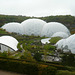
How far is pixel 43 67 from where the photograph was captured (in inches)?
518

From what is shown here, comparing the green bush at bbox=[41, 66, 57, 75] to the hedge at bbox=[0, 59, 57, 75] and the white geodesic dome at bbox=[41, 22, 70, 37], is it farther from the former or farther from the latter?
the white geodesic dome at bbox=[41, 22, 70, 37]

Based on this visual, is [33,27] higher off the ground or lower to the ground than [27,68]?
higher

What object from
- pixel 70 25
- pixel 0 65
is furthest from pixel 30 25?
pixel 0 65

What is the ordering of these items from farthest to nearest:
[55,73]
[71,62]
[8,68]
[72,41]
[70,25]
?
[70,25], [72,41], [71,62], [8,68], [55,73]

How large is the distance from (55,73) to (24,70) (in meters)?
3.41

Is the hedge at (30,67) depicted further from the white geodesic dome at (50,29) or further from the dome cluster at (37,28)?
the dome cluster at (37,28)

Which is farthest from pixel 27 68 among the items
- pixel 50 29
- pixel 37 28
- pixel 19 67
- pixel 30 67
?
pixel 37 28

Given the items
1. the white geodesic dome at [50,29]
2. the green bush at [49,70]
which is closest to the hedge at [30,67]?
the green bush at [49,70]

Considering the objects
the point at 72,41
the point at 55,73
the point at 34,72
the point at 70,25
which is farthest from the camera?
the point at 70,25

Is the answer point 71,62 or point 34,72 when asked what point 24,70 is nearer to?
point 34,72

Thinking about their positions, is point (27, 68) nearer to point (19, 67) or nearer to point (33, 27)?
point (19, 67)

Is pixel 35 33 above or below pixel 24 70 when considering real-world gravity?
above

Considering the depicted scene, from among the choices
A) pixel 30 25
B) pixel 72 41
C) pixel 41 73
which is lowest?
pixel 41 73

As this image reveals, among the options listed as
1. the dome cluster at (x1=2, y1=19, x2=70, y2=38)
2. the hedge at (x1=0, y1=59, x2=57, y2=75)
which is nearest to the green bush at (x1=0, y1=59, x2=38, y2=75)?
the hedge at (x1=0, y1=59, x2=57, y2=75)
